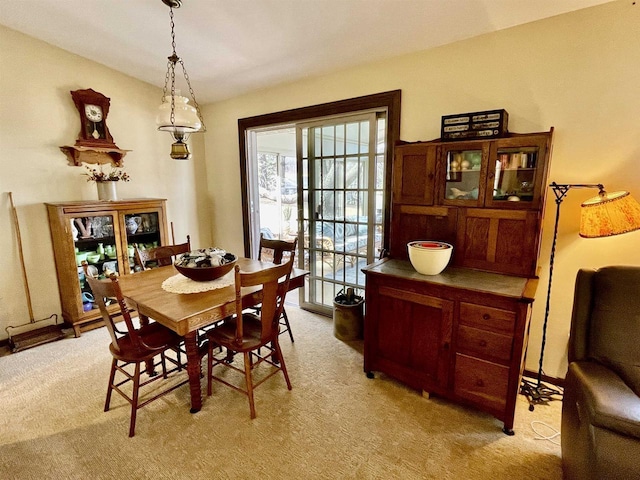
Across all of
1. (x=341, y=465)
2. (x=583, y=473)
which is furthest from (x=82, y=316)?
(x=583, y=473)

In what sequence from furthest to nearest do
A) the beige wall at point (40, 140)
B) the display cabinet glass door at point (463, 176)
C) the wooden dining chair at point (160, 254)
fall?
1. the beige wall at point (40, 140)
2. the wooden dining chair at point (160, 254)
3. the display cabinet glass door at point (463, 176)

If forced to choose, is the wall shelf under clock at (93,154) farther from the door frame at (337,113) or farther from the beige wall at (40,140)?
the door frame at (337,113)

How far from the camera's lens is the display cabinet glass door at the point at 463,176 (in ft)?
7.09

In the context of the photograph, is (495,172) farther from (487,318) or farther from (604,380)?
(604,380)

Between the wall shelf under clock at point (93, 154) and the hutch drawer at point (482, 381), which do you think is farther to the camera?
the wall shelf under clock at point (93, 154)

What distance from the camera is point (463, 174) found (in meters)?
2.23

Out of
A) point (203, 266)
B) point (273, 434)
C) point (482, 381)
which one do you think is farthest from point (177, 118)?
point (482, 381)

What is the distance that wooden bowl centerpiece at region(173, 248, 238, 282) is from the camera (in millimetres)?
2180

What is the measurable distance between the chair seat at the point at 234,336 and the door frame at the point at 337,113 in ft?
4.55

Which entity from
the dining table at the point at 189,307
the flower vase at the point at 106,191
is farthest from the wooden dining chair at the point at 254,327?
the flower vase at the point at 106,191

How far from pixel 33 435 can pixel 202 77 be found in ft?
10.8

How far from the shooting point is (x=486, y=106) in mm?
2340

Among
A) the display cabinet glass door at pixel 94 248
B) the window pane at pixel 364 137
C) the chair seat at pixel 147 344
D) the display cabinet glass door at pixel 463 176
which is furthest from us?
the display cabinet glass door at pixel 94 248

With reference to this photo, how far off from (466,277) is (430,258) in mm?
263
